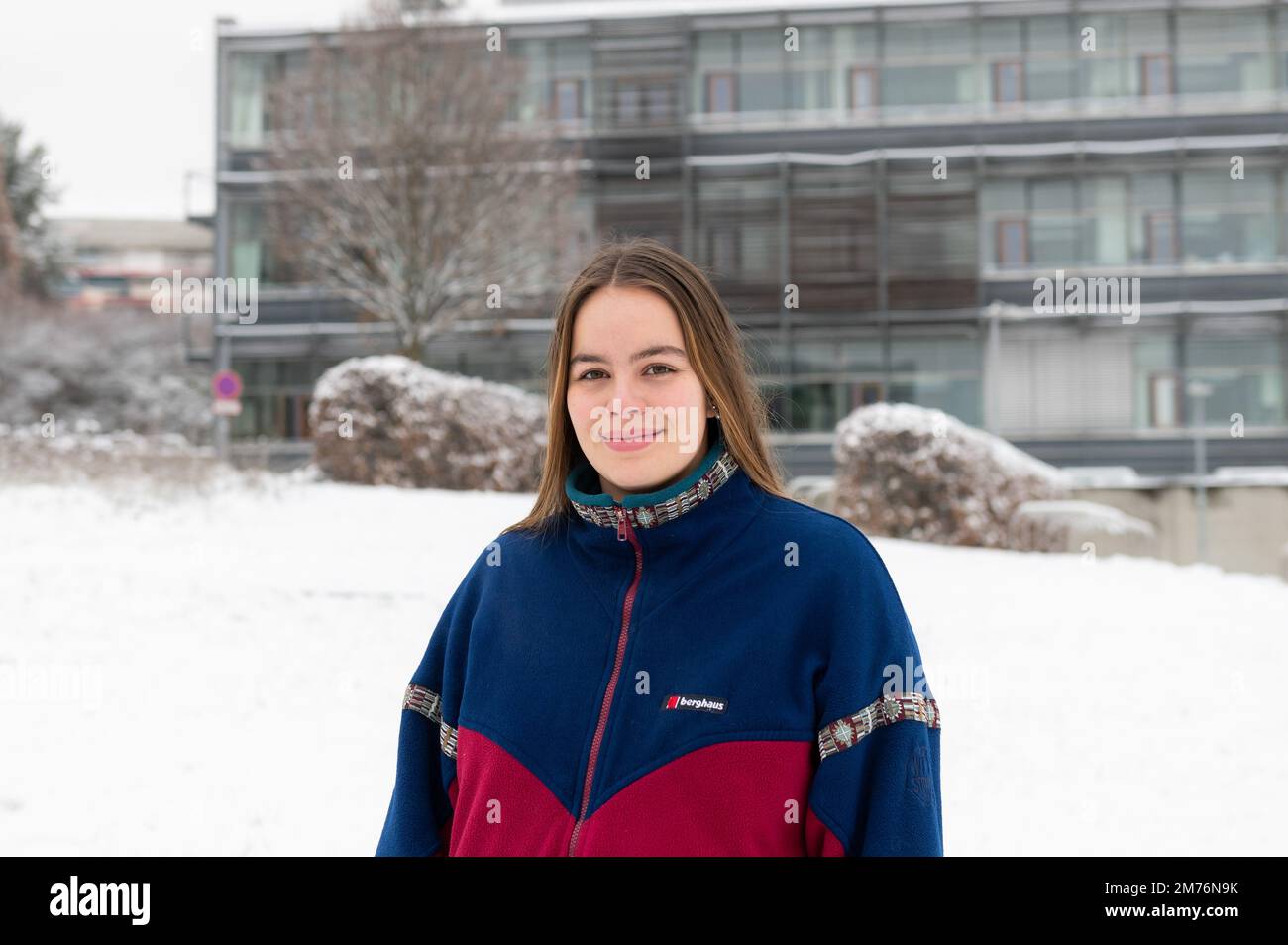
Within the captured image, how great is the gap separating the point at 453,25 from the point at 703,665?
21.8 metres

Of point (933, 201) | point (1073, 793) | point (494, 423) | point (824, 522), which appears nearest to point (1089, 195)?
point (933, 201)

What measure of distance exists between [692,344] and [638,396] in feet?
0.50

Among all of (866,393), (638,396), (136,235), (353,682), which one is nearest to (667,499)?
(638,396)

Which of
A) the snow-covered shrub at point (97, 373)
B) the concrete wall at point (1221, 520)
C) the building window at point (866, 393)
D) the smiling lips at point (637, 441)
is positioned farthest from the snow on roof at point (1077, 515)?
the snow-covered shrub at point (97, 373)

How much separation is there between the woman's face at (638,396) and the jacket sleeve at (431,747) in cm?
45

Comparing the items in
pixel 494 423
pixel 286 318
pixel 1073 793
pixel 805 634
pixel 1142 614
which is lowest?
pixel 1073 793

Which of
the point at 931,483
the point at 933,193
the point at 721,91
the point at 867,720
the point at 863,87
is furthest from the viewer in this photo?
the point at 721,91

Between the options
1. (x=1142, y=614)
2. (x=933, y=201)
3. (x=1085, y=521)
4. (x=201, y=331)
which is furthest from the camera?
(x=201, y=331)

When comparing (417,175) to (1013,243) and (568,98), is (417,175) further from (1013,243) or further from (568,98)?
(1013,243)

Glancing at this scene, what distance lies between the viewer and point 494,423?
17172mm

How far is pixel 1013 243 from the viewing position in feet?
91.2

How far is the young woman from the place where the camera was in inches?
86.4

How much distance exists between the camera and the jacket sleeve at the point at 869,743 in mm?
2176
